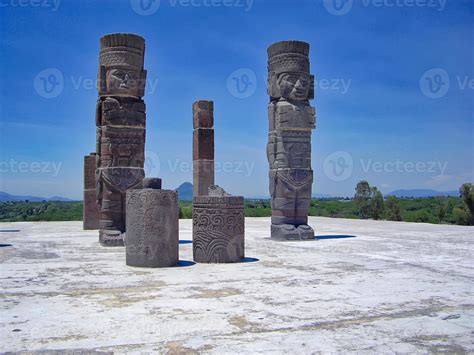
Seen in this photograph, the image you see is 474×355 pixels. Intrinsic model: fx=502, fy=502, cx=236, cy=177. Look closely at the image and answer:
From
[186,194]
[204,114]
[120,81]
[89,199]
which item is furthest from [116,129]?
[186,194]

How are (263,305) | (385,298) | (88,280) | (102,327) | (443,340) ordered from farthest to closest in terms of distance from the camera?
(88,280), (385,298), (263,305), (102,327), (443,340)

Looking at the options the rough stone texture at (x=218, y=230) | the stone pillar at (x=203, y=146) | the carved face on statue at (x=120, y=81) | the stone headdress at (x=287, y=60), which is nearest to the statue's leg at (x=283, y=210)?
the stone headdress at (x=287, y=60)

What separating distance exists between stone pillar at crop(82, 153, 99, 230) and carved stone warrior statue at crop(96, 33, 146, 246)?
439 cm

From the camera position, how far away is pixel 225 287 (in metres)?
5.93

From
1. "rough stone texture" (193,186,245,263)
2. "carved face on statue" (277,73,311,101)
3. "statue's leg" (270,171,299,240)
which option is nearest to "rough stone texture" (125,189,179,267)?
"rough stone texture" (193,186,245,263)

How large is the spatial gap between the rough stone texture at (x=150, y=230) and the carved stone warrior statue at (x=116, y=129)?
327 cm

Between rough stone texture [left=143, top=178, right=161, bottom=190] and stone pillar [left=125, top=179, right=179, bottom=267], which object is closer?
stone pillar [left=125, top=179, right=179, bottom=267]

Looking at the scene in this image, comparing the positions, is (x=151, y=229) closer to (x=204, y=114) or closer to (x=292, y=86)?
(x=292, y=86)

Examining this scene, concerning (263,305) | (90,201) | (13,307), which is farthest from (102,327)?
(90,201)

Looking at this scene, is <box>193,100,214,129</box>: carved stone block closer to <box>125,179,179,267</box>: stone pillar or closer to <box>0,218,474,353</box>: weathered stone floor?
<box>0,218,474,353</box>: weathered stone floor

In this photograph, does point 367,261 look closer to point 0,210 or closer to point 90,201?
point 90,201

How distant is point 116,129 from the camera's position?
35.6ft

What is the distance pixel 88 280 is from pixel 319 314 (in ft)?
10.4

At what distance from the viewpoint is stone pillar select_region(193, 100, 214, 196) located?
53.8 ft
